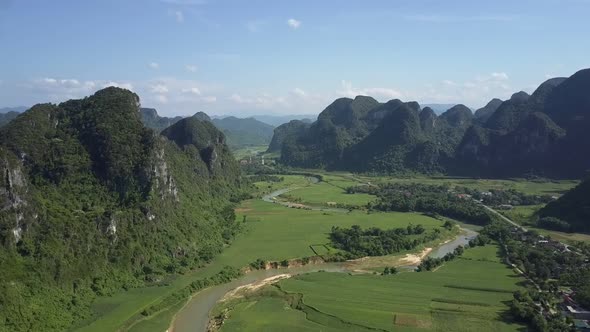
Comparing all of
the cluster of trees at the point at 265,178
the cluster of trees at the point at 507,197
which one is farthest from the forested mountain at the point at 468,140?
the cluster of trees at the point at 265,178

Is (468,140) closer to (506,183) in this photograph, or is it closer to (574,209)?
(506,183)

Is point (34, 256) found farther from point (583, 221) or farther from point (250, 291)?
point (583, 221)

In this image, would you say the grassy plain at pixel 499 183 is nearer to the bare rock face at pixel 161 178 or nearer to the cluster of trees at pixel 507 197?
the cluster of trees at pixel 507 197

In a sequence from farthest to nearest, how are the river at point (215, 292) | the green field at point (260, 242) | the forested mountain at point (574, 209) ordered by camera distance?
1. the forested mountain at point (574, 209)
2. the river at point (215, 292)
3. the green field at point (260, 242)

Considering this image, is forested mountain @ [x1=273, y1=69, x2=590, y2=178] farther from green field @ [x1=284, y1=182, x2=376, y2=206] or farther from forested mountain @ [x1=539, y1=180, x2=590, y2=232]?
forested mountain @ [x1=539, y1=180, x2=590, y2=232]

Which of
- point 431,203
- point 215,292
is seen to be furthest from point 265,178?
point 215,292

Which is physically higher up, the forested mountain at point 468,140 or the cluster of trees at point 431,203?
the forested mountain at point 468,140
